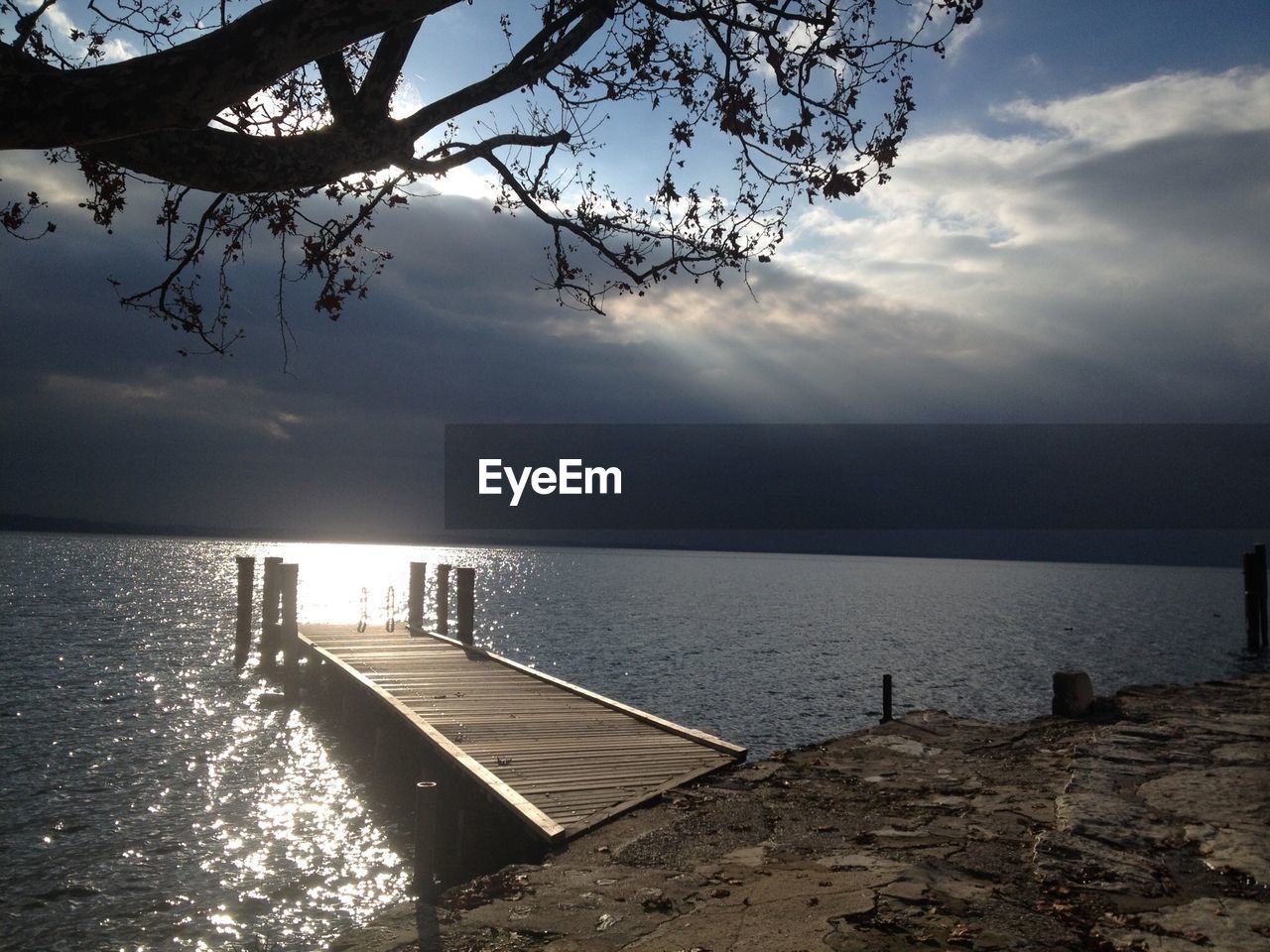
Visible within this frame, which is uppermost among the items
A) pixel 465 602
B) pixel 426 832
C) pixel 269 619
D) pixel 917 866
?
pixel 465 602

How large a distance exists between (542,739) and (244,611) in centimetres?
2376

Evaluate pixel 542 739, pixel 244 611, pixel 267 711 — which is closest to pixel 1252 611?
pixel 542 739

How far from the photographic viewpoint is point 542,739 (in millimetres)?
13211

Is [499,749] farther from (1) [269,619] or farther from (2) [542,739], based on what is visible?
(1) [269,619]

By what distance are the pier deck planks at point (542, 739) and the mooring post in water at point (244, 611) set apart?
13.7 meters

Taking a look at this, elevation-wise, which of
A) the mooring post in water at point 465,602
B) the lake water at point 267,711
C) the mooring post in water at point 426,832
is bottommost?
the lake water at point 267,711

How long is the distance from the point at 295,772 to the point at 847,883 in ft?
45.7

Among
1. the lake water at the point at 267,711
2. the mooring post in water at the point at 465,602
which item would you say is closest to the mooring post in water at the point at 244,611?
the lake water at the point at 267,711

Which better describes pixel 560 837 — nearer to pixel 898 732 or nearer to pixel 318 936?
pixel 318 936

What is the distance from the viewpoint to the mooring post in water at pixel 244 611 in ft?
106

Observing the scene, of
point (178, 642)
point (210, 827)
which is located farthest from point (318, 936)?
point (178, 642)

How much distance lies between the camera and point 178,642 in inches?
1596

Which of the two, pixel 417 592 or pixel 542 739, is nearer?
pixel 542 739

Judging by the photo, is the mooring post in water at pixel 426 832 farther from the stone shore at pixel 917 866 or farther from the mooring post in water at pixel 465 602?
the mooring post in water at pixel 465 602
